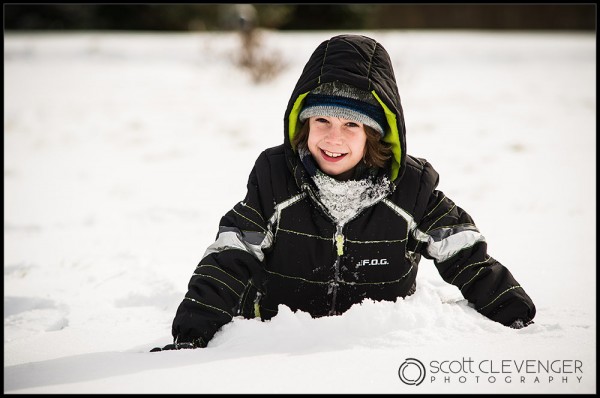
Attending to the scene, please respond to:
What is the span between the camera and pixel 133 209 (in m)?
3.99

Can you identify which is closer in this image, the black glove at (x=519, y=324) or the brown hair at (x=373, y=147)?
the black glove at (x=519, y=324)

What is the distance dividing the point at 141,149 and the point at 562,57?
6.89 meters

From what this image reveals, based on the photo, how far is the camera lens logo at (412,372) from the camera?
4.88 feet

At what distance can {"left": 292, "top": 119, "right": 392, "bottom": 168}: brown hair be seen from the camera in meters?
2.05

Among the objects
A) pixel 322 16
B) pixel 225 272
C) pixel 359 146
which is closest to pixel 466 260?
pixel 359 146

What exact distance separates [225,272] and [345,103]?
0.69m

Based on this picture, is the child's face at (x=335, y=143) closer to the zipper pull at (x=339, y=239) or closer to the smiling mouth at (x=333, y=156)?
the smiling mouth at (x=333, y=156)

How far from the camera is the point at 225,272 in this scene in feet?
6.43

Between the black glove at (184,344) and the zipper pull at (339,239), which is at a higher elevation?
the zipper pull at (339,239)

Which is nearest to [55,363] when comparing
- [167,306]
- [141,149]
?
[167,306]

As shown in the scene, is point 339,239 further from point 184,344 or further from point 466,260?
point 184,344

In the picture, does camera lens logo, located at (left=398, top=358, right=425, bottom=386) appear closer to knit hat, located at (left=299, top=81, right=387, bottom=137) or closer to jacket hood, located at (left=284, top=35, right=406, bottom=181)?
jacket hood, located at (left=284, top=35, right=406, bottom=181)

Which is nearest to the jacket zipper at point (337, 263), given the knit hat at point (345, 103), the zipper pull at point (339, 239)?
the zipper pull at point (339, 239)

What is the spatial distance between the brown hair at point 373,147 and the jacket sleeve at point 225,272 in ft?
0.72
